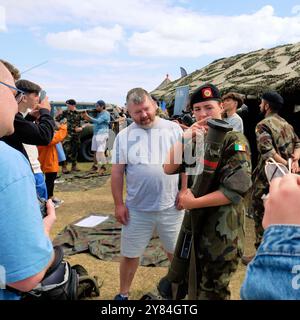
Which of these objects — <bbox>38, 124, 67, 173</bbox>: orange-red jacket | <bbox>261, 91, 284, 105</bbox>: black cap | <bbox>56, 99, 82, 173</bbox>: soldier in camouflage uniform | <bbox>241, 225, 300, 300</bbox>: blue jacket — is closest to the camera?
<bbox>241, 225, 300, 300</bbox>: blue jacket

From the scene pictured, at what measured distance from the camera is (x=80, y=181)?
9.36 m

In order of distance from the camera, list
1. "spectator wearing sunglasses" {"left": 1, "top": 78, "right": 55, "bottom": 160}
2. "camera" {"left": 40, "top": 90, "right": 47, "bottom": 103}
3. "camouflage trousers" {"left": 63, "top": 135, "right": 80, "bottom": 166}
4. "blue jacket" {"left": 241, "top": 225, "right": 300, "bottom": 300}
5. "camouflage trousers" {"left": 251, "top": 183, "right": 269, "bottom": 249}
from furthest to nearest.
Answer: "camouflage trousers" {"left": 63, "top": 135, "right": 80, "bottom": 166} < "camouflage trousers" {"left": 251, "top": 183, "right": 269, "bottom": 249} < "camera" {"left": 40, "top": 90, "right": 47, "bottom": 103} < "spectator wearing sunglasses" {"left": 1, "top": 78, "right": 55, "bottom": 160} < "blue jacket" {"left": 241, "top": 225, "right": 300, "bottom": 300}

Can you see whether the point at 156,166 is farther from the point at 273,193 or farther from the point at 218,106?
the point at 273,193

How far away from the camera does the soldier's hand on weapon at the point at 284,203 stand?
0.73 metres

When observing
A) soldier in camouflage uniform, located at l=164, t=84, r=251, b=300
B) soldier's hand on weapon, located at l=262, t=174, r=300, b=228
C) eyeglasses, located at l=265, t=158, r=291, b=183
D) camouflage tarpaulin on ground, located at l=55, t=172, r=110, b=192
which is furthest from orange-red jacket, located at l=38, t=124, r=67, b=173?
soldier's hand on weapon, located at l=262, t=174, r=300, b=228

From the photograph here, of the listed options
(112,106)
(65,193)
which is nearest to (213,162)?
(65,193)

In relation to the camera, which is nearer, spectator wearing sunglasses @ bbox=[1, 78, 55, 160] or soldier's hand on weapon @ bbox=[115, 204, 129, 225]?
spectator wearing sunglasses @ bbox=[1, 78, 55, 160]

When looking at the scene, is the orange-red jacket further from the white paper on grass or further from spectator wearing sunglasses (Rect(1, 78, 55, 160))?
spectator wearing sunglasses (Rect(1, 78, 55, 160))

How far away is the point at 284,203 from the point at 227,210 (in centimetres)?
156

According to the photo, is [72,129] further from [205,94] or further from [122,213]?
[205,94]

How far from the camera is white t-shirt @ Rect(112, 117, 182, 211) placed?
118 inches

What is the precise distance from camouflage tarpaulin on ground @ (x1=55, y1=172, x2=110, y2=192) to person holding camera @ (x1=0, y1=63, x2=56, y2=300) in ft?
24.3
